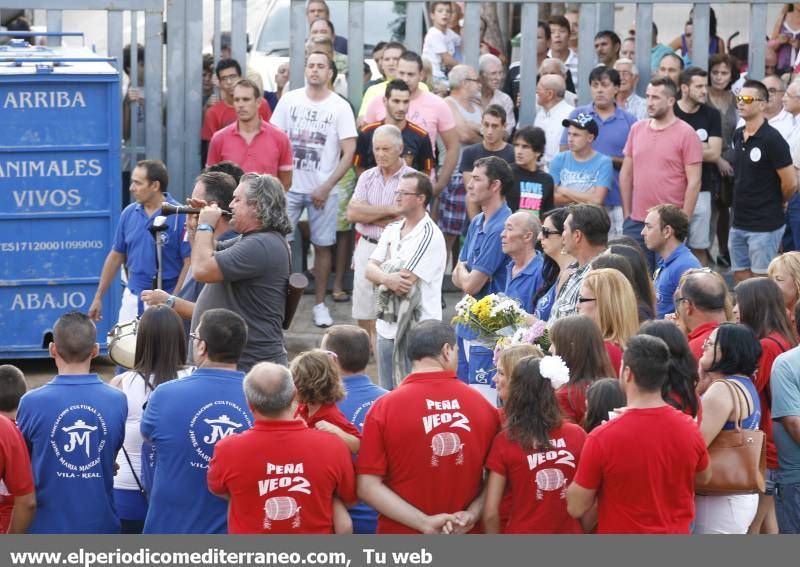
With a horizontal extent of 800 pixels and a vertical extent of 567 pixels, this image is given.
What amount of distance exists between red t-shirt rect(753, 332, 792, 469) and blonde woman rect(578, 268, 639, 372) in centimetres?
64

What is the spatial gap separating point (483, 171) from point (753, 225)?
359 centimetres

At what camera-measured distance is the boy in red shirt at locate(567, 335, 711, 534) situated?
591 cm

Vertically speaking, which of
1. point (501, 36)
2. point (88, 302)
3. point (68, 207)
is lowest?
point (88, 302)

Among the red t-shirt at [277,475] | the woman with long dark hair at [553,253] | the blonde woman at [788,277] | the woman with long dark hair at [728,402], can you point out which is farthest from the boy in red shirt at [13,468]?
the blonde woman at [788,277]

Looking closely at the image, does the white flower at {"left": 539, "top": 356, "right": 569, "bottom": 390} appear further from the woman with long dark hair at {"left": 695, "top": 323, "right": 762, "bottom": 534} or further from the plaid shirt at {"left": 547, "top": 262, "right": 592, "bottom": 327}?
the plaid shirt at {"left": 547, "top": 262, "right": 592, "bottom": 327}

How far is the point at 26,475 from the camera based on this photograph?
6.33 metres

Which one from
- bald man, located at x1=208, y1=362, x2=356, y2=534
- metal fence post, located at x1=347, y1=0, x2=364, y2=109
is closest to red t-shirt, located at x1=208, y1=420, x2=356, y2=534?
bald man, located at x1=208, y1=362, x2=356, y2=534

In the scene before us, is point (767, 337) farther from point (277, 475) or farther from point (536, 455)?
point (277, 475)

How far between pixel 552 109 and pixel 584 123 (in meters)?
1.24

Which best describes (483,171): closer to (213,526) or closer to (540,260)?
(540,260)

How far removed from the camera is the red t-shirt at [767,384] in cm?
718

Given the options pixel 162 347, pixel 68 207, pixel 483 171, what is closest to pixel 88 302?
pixel 68 207

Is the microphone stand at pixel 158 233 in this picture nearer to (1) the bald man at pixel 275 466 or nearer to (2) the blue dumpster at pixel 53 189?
(2) the blue dumpster at pixel 53 189

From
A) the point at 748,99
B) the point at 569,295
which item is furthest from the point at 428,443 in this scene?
the point at 748,99
